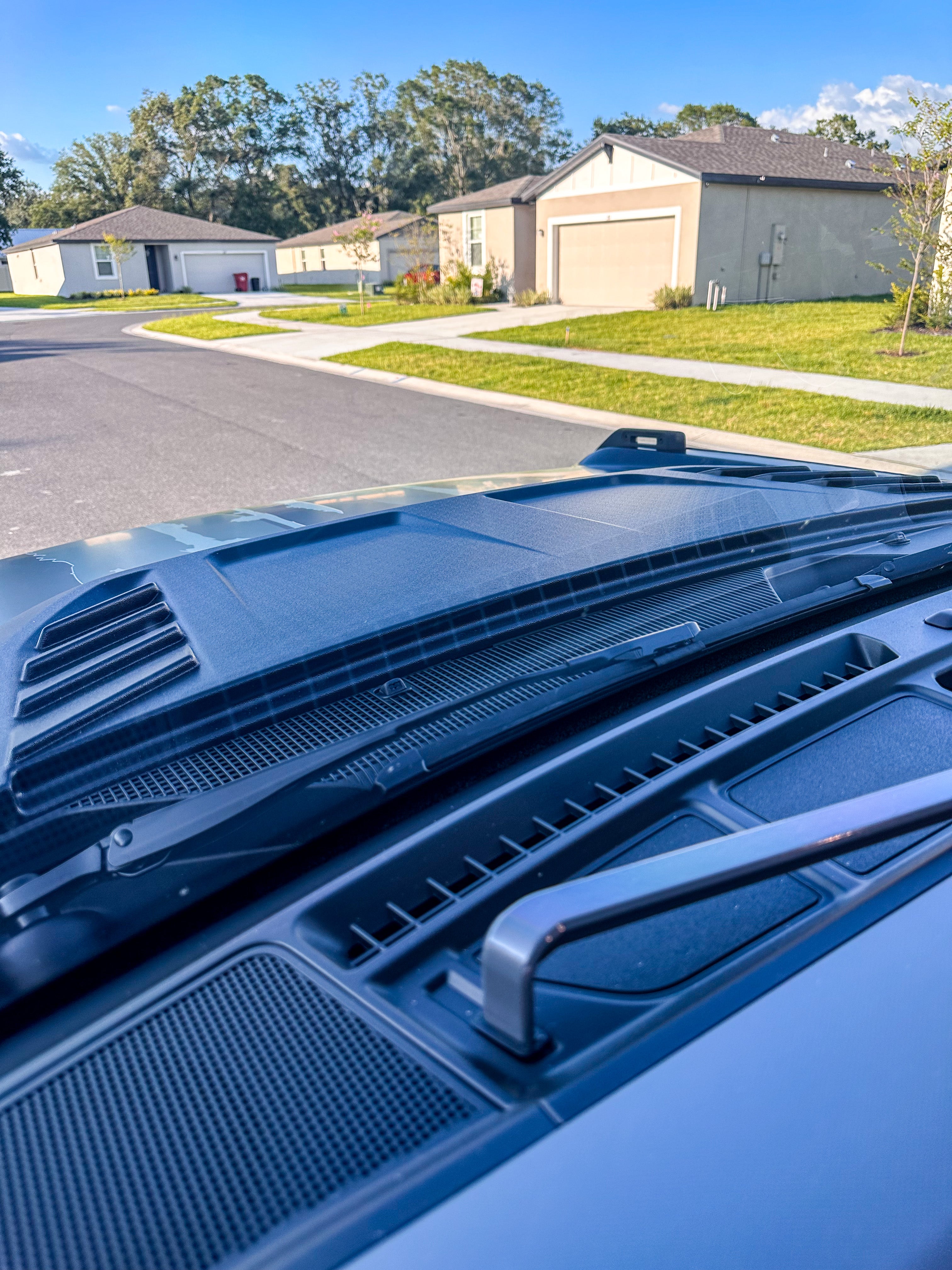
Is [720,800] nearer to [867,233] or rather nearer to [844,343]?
[844,343]

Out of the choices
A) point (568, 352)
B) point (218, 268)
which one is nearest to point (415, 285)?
point (568, 352)

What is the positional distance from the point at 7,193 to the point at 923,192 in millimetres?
81544

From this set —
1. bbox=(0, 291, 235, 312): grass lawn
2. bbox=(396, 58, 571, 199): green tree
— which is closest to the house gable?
bbox=(0, 291, 235, 312): grass lawn

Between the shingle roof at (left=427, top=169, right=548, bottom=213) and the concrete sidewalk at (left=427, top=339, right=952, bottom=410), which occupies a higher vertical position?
the shingle roof at (left=427, top=169, right=548, bottom=213)

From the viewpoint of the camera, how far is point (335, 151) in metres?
79.4

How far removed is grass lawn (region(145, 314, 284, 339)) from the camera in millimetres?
24812

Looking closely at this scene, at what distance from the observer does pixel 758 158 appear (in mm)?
27172

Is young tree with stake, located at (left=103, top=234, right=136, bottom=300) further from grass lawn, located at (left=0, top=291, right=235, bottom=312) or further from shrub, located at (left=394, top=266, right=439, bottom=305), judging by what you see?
shrub, located at (left=394, top=266, right=439, bottom=305)

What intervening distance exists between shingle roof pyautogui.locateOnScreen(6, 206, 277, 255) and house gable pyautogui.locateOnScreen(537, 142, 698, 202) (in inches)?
1271

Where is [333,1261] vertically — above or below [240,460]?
above

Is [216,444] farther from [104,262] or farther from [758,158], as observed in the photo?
[104,262]

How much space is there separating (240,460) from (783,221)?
2259 centimetres

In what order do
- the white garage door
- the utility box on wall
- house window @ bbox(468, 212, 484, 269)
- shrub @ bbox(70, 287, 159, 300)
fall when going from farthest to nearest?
the white garage door → shrub @ bbox(70, 287, 159, 300) → house window @ bbox(468, 212, 484, 269) → the utility box on wall

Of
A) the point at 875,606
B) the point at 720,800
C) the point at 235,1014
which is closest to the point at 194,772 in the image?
the point at 235,1014
